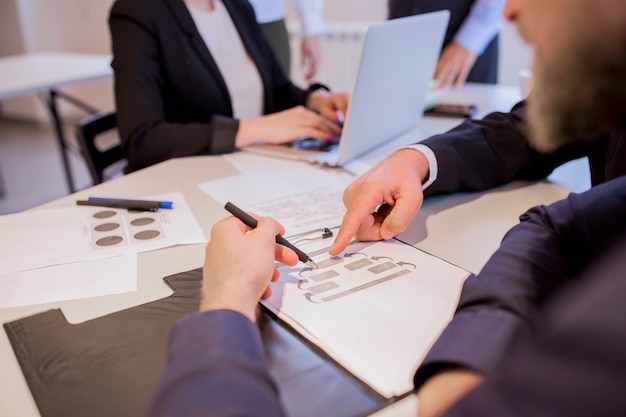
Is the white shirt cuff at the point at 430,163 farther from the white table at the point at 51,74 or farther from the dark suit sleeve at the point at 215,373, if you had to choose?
the white table at the point at 51,74

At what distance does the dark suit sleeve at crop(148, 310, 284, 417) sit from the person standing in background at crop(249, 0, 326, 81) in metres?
2.06

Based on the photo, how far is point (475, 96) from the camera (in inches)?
73.9

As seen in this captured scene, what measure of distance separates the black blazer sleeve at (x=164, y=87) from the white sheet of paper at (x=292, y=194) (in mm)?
233

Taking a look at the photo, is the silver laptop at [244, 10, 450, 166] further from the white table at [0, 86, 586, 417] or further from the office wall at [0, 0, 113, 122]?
the office wall at [0, 0, 113, 122]

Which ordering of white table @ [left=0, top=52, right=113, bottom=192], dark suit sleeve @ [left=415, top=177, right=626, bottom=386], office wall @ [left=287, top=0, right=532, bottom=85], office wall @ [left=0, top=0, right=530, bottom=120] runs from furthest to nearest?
office wall @ [left=0, top=0, right=530, bottom=120] < office wall @ [left=287, top=0, right=532, bottom=85] < white table @ [left=0, top=52, right=113, bottom=192] < dark suit sleeve @ [left=415, top=177, right=626, bottom=386]

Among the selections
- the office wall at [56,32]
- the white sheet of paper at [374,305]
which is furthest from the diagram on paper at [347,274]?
the office wall at [56,32]

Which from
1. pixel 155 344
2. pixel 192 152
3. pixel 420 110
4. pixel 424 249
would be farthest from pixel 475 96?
pixel 155 344

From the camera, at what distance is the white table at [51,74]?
236 centimetres

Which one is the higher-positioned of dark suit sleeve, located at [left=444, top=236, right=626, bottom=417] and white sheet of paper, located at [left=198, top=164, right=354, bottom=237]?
dark suit sleeve, located at [left=444, top=236, right=626, bottom=417]

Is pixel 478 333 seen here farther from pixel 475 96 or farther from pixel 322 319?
pixel 475 96

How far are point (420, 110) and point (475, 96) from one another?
0.43 meters

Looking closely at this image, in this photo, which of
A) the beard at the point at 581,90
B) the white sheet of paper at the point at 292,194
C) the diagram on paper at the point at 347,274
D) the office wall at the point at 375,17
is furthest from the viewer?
the office wall at the point at 375,17

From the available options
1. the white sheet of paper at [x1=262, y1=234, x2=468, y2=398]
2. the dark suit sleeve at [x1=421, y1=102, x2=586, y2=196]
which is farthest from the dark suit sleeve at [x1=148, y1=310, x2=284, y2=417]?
the dark suit sleeve at [x1=421, y1=102, x2=586, y2=196]

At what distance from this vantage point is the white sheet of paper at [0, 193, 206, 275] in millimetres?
867
